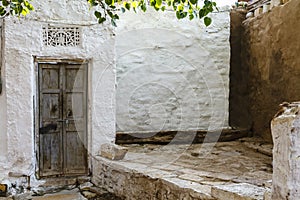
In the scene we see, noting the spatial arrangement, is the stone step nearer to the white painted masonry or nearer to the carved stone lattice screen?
the white painted masonry

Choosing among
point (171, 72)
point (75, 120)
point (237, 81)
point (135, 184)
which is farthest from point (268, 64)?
point (75, 120)

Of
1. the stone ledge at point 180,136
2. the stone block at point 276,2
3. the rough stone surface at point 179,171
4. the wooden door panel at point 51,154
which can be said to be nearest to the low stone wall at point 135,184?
the rough stone surface at point 179,171

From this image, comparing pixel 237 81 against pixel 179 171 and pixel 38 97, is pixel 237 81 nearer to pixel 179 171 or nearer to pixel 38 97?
pixel 179 171

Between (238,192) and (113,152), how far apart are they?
6.09 ft

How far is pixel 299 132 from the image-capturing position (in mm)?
1552

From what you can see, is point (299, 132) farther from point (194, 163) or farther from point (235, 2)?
point (235, 2)

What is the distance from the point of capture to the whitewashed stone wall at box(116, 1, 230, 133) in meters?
4.73

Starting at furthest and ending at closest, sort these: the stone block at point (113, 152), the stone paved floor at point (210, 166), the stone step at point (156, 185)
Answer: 1. the stone block at point (113, 152)
2. the stone paved floor at point (210, 166)
3. the stone step at point (156, 185)

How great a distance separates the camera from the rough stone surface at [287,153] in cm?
156

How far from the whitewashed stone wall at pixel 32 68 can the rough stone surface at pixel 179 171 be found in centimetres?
52

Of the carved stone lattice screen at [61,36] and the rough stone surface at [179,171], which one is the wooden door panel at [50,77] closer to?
the carved stone lattice screen at [61,36]

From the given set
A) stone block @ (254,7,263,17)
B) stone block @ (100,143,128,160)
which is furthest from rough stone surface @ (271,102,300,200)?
stone block @ (254,7,263,17)

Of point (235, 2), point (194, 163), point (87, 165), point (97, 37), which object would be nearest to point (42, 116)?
point (87, 165)

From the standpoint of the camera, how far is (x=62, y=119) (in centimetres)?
402
